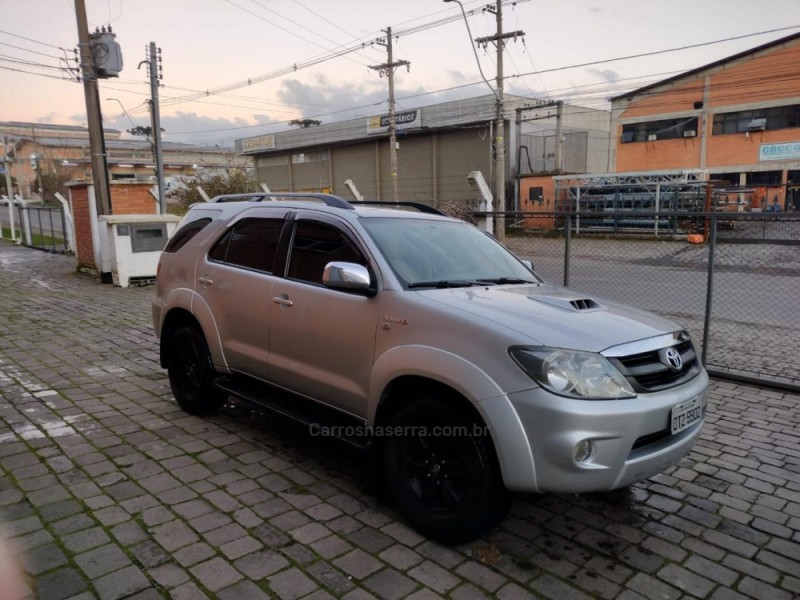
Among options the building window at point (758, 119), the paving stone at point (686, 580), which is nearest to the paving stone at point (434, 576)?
the paving stone at point (686, 580)

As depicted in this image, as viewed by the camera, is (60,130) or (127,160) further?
(60,130)

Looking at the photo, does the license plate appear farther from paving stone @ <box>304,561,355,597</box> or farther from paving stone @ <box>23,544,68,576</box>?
paving stone @ <box>23,544,68,576</box>

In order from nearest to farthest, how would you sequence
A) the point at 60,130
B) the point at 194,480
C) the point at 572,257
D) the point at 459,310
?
the point at 459,310
the point at 194,480
the point at 572,257
the point at 60,130

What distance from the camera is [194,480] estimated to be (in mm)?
3811

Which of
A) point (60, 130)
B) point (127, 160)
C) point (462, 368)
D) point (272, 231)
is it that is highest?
point (60, 130)

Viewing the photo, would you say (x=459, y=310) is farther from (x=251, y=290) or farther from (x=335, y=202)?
(x=251, y=290)

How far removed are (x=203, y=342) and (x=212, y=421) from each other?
686mm

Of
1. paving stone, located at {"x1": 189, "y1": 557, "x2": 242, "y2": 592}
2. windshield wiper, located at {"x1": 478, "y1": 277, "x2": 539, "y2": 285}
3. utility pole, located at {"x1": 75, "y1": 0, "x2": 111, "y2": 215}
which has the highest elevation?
utility pole, located at {"x1": 75, "y1": 0, "x2": 111, "y2": 215}

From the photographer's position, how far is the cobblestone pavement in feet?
9.19

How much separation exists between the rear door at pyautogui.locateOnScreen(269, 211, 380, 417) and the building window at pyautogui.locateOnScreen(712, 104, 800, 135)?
34460 mm

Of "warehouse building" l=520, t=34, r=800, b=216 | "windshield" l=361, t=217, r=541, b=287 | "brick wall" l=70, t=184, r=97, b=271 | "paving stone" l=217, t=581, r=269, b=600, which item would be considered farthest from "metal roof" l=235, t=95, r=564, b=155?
"paving stone" l=217, t=581, r=269, b=600

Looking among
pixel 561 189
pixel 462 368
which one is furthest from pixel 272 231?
pixel 561 189

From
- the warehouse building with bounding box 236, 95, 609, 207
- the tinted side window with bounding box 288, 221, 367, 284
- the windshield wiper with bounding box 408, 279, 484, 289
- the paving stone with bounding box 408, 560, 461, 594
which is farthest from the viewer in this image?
the warehouse building with bounding box 236, 95, 609, 207

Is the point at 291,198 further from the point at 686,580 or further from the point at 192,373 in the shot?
the point at 686,580
